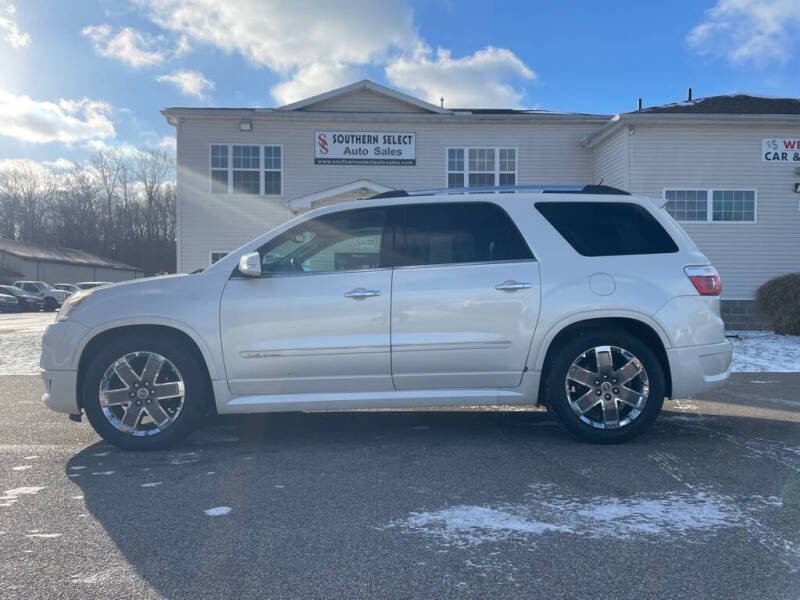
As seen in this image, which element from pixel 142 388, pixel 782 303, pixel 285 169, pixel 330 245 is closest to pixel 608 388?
pixel 330 245

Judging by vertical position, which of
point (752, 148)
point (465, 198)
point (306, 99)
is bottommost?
point (465, 198)

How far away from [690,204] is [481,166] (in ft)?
18.1

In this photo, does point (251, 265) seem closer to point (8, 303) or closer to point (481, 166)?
point (481, 166)

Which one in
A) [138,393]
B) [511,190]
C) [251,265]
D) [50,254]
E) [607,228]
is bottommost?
[138,393]

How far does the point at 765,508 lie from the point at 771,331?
39.5 ft

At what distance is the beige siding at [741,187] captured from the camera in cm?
1575

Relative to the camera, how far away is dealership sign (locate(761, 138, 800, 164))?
1577 centimetres

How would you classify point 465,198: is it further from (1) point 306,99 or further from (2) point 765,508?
(1) point 306,99

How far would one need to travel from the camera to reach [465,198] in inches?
198

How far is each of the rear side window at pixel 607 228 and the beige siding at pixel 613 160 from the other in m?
11.3

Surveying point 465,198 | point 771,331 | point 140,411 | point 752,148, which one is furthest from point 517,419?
point 752,148

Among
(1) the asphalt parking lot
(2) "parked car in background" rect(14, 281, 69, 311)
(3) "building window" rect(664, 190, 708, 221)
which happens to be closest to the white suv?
(1) the asphalt parking lot

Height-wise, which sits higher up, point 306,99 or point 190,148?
point 306,99

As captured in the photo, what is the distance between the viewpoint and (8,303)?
3328 cm
